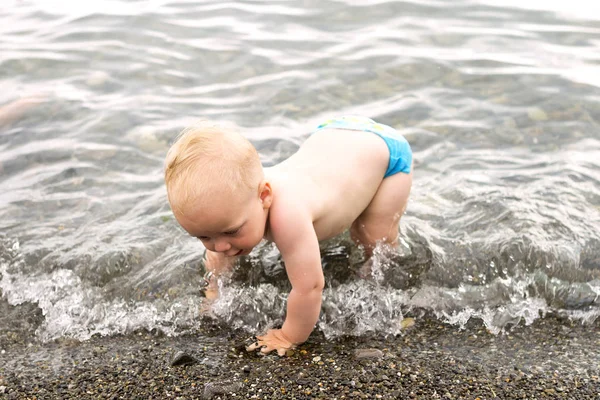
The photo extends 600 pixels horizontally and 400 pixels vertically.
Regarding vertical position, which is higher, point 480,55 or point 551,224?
point 480,55

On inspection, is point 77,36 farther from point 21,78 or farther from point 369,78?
point 369,78

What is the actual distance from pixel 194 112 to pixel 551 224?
3716 mm

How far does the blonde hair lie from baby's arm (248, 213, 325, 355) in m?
0.36

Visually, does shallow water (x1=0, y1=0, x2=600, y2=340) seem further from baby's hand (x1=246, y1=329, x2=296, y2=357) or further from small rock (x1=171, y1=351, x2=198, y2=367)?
small rock (x1=171, y1=351, x2=198, y2=367)

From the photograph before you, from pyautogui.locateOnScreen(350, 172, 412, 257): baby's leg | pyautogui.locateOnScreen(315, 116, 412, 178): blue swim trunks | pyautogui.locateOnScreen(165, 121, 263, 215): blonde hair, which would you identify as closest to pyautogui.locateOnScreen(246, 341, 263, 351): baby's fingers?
pyautogui.locateOnScreen(165, 121, 263, 215): blonde hair

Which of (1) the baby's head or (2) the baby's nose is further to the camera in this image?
(2) the baby's nose

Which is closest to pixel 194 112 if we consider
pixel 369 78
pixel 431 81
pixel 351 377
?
pixel 369 78

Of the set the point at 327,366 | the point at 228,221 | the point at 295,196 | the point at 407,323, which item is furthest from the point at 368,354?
the point at 228,221

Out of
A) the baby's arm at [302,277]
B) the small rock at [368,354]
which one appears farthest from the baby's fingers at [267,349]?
the small rock at [368,354]

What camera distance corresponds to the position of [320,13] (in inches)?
360

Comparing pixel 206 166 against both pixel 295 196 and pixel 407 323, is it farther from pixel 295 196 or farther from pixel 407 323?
pixel 407 323

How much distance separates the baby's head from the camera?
125 inches

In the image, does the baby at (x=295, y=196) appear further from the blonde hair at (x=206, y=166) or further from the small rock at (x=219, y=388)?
the small rock at (x=219, y=388)

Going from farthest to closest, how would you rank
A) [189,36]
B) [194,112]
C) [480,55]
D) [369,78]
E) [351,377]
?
[189,36], [480,55], [369,78], [194,112], [351,377]
